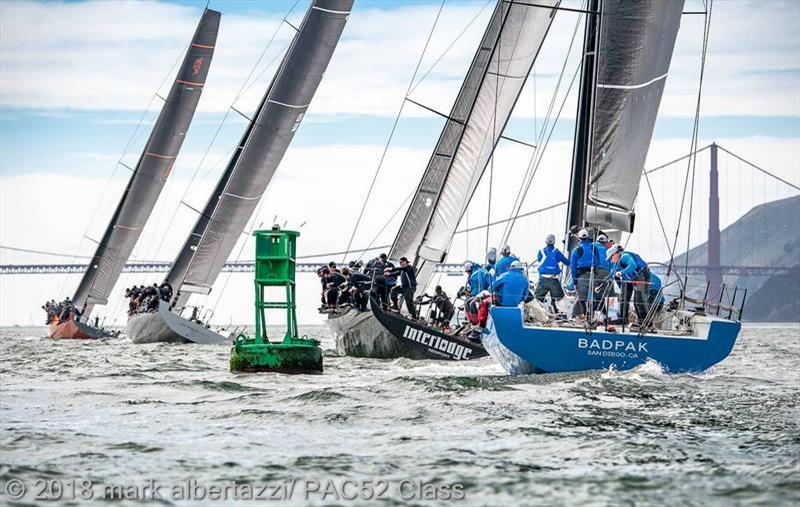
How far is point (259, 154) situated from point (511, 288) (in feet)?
43.1

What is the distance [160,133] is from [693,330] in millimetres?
20080

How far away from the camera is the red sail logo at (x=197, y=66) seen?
29.2 m

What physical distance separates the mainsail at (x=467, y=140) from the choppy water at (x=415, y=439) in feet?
18.8

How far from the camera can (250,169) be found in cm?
2370

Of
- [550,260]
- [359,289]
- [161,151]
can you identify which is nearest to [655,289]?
[550,260]

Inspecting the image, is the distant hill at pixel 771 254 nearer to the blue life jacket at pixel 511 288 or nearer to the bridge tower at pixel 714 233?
the bridge tower at pixel 714 233

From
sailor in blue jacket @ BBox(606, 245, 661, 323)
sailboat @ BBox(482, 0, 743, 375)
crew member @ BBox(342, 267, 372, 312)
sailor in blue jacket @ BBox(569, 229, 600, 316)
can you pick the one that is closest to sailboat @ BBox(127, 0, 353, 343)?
crew member @ BBox(342, 267, 372, 312)

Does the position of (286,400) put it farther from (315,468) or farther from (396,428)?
(315,468)

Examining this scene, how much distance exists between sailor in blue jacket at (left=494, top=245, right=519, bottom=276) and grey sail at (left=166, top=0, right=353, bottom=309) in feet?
39.1

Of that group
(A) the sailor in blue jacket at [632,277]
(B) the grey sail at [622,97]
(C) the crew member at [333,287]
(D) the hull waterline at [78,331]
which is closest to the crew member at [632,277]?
(A) the sailor in blue jacket at [632,277]

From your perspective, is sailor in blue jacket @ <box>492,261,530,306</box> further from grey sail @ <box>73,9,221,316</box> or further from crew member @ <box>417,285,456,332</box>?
grey sail @ <box>73,9,221,316</box>

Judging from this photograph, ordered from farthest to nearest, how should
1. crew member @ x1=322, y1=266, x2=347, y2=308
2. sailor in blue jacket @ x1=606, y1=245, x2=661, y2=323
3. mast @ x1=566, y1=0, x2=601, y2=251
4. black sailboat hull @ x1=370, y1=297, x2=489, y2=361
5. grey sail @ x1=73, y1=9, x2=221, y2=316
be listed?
grey sail @ x1=73, y1=9, x2=221, y2=316, crew member @ x1=322, y1=266, x2=347, y2=308, black sailboat hull @ x1=370, y1=297, x2=489, y2=361, mast @ x1=566, y1=0, x2=601, y2=251, sailor in blue jacket @ x1=606, y1=245, x2=661, y2=323

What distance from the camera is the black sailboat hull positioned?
14.2 m

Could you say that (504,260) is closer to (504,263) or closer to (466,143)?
(504,263)
